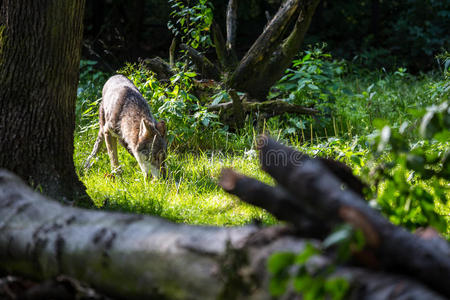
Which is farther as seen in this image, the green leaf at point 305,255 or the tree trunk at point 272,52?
the tree trunk at point 272,52

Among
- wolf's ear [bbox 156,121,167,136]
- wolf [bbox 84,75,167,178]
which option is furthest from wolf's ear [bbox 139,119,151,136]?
wolf's ear [bbox 156,121,167,136]

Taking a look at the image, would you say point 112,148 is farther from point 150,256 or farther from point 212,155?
point 150,256

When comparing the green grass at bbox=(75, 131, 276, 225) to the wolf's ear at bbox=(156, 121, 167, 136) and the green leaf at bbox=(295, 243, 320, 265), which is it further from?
the green leaf at bbox=(295, 243, 320, 265)

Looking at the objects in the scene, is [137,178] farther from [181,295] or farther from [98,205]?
[181,295]

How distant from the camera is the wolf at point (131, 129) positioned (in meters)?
5.96

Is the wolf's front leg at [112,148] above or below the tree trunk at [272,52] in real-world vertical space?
below

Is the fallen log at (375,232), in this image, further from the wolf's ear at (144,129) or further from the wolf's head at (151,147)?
the wolf's ear at (144,129)

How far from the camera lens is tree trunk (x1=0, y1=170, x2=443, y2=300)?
74.1 inches

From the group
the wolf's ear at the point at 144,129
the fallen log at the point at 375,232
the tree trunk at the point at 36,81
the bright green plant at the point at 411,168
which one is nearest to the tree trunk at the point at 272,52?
the wolf's ear at the point at 144,129

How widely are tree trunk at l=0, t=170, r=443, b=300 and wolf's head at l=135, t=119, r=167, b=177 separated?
3.25 meters

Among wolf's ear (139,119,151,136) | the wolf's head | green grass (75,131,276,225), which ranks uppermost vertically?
wolf's ear (139,119,151,136)

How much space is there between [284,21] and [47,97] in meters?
4.89

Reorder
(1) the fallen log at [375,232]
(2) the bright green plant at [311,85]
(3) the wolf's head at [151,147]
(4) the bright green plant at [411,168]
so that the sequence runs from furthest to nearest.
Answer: (2) the bright green plant at [311,85]
(3) the wolf's head at [151,147]
(4) the bright green plant at [411,168]
(1) the fallen log at [375,232]

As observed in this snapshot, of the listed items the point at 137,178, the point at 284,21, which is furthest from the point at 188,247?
the point at 284,21
